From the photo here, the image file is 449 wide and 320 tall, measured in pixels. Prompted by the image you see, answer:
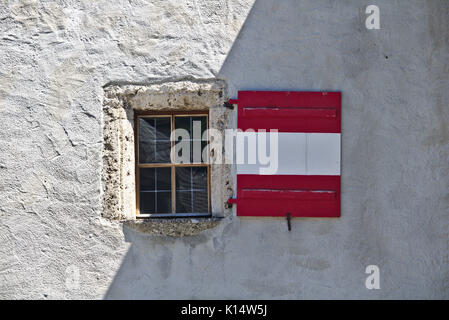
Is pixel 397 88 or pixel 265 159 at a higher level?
pixel 397 88

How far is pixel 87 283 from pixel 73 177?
84cm

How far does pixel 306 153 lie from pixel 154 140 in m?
1.23

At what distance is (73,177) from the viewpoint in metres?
3.77

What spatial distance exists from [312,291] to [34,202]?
2.29 m

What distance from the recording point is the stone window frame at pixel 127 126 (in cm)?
375

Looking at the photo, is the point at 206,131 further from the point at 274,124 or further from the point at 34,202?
the point at 34,202

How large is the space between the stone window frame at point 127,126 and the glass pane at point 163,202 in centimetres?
23

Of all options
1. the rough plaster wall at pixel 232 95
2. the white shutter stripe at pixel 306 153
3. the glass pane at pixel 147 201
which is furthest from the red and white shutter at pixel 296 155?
the glass pane at pixel 147 201

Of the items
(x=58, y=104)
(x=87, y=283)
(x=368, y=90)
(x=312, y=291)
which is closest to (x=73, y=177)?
(x=58, y=104)

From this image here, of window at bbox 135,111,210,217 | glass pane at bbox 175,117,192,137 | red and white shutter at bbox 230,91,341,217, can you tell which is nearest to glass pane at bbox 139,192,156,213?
window at bbox 135,111,210,217

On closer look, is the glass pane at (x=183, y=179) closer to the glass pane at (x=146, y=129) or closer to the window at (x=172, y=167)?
the window at (x=172, y=167)

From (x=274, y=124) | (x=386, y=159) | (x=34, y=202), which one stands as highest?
(x=274, y=124)

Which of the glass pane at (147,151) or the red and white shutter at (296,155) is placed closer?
the red and white shutter at (296,155)

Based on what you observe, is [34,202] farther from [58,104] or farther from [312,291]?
[312,291]
